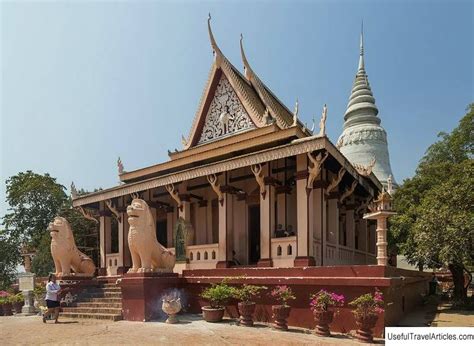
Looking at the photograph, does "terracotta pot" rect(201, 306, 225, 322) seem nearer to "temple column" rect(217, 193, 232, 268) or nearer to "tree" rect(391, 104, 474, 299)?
"temple column" rect(217, 193, 232, 268)

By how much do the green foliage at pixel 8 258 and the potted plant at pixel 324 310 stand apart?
2534 cm

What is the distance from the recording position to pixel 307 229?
10711mm

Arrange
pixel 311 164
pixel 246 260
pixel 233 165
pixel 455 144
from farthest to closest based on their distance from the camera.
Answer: pixel 455 144 → pixel 246 260 → pixel 233 165 → pixel 311 164

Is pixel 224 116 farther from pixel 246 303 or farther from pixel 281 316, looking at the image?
pixel 281 316

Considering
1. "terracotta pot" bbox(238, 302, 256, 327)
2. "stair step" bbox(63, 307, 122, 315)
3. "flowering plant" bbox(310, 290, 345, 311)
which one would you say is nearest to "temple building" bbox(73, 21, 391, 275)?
"terracotta pot" bbox(238, 302, 256, 327)

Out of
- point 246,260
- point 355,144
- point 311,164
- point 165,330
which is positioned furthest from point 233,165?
point 355,144

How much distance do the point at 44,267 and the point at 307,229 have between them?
60.7 ft

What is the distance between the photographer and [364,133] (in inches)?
1444

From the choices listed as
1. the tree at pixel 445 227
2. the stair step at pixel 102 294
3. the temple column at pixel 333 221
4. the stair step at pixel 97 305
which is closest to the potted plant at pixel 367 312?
the temple column at pixel 333 221

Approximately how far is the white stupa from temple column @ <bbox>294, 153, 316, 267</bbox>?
25167 mm

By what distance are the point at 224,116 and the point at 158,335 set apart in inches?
367

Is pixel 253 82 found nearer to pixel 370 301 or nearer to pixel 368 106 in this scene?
pixel 370 301

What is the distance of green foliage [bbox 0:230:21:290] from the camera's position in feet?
88.0

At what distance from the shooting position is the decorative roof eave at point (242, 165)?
10.5 meters
